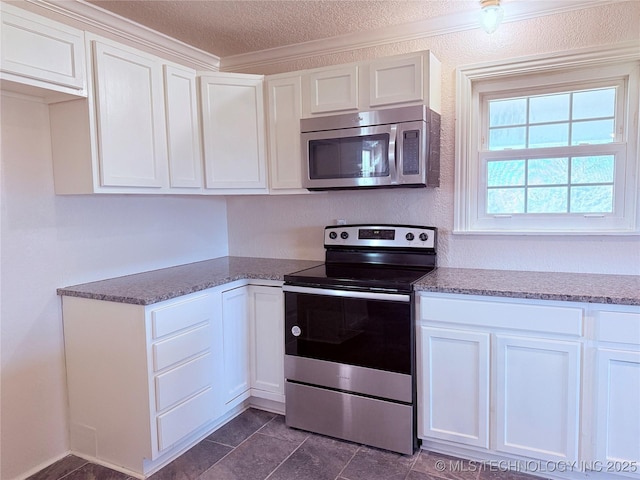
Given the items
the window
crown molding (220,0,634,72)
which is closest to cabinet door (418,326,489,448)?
the window

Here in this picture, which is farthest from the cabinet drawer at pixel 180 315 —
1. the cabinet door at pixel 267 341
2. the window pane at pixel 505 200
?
the window pane at pixel 505 200

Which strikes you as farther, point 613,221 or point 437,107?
point 437,107

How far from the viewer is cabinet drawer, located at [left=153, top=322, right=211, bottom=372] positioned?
6.56 ft

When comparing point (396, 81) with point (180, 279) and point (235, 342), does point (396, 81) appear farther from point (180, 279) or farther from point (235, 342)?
point (235, 342)

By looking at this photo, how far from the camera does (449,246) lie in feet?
8.38

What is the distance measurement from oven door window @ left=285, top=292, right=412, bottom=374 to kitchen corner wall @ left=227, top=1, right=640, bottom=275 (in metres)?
0.69

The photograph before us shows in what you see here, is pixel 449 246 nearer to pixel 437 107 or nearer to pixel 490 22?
pixel 437 107

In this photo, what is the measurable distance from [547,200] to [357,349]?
134 centimetres

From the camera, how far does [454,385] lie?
6.73 ft

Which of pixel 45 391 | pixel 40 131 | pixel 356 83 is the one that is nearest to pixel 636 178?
pixel 356 83

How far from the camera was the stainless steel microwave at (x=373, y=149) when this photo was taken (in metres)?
2.26

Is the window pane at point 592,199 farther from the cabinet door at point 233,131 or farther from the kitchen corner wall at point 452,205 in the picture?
the cabinet door at point 233,131

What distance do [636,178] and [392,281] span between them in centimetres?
133

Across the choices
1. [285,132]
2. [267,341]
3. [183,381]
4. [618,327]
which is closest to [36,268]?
[183,381]
